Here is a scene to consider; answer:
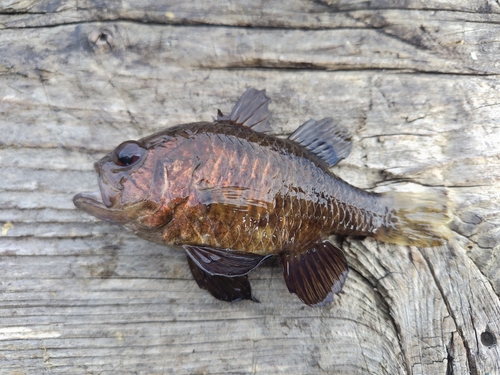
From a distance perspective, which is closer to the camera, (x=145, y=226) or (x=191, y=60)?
(x=145, y=226)

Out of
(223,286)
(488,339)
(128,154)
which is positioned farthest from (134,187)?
(488,339)

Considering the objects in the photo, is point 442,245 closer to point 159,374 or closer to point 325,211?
point 325,211

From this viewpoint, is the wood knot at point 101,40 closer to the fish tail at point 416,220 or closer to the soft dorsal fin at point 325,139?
the soft dorsal fin at point 325,139

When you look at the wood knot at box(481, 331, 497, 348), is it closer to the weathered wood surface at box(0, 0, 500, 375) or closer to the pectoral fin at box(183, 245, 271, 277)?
the weathered wood surface at box(0, 0, 500, 375)

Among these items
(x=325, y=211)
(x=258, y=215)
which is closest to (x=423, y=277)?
(x=325, y=211)

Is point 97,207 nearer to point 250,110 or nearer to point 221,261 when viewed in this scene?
point 221,261

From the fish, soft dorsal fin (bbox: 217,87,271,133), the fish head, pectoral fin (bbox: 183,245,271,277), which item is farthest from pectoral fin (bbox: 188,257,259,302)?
soft dorsal fin (bbox: 217,87,271,133)
